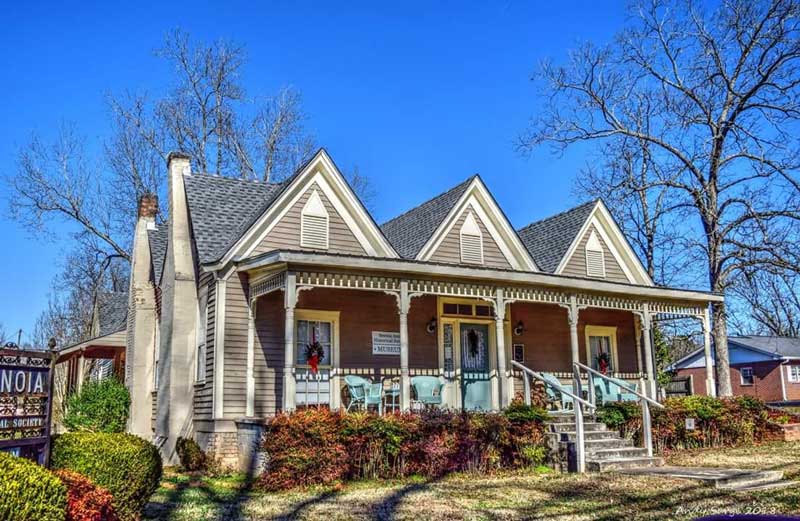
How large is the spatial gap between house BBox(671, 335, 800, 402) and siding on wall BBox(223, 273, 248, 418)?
34.8m

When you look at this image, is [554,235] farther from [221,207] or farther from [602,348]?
[221,207]

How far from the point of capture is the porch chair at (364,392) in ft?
47.9

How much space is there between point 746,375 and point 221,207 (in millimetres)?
40367

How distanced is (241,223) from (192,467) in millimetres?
5673

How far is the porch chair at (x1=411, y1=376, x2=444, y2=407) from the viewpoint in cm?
1542

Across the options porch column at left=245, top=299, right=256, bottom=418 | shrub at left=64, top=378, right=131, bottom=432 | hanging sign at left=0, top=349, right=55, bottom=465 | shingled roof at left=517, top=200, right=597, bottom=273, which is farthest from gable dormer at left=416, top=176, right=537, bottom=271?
hanging sign at left=0, top=349, right=55, bottom=465

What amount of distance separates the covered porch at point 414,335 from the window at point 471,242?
1.28 meters

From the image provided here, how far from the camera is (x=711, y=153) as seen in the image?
22734 millimetres

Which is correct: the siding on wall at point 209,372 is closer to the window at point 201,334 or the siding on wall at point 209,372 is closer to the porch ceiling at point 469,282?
the window at point 201,334

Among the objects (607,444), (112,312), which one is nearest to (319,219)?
(607,444)

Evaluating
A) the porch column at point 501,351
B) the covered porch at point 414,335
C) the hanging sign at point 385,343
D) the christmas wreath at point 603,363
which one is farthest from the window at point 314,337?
the christmas wreath at point 603,363

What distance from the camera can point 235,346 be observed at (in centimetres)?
1478

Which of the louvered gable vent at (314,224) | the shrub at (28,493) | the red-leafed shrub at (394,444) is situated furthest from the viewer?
the louvered gable vent at (314,224)

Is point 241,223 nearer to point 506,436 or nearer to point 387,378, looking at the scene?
point 387,378
